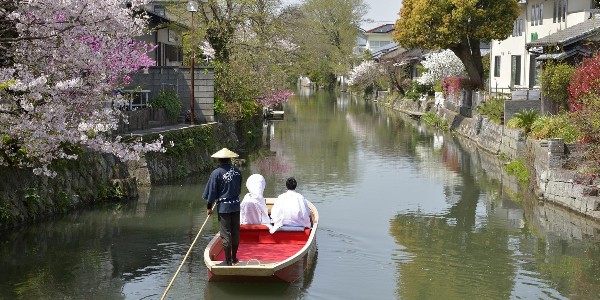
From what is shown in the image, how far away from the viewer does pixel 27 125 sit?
15078 millimetres

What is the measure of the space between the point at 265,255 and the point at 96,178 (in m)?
7.83

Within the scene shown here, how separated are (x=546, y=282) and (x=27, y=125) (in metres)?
9.67

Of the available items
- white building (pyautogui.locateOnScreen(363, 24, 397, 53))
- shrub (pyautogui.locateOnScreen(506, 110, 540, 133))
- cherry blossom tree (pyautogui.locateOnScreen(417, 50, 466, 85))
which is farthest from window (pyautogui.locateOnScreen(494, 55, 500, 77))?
white building (pyautogui.locateOnScreen(363, 24, 397, 53))

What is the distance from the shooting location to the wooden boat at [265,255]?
13.1 meters

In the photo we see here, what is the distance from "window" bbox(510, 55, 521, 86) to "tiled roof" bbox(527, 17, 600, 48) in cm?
1098

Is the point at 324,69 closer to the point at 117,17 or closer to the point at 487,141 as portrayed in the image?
the point at 487,141

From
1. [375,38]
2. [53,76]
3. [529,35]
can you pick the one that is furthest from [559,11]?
[375,38]

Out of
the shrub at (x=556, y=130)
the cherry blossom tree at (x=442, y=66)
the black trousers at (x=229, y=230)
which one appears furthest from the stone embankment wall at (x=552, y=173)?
the cherry blossom tree at (x=442, y=66)

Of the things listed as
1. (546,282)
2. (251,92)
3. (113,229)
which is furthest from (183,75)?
(546,282)

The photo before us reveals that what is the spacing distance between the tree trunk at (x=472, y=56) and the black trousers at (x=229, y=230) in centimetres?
3020

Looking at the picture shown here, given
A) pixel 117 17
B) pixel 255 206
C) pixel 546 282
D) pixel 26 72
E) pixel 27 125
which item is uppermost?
pixel 117 17

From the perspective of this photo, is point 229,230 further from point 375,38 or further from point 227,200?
point 375,38

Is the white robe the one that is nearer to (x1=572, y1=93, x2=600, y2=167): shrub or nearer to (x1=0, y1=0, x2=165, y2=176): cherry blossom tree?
(x1=0, y1=0, x2=165, y2=176): cherry blossom tree

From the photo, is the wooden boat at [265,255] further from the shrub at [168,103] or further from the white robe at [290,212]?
the shrub at [168,103]
